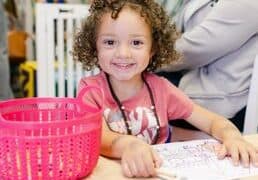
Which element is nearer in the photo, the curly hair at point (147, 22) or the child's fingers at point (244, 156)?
the child's fingers at point (244, 156)

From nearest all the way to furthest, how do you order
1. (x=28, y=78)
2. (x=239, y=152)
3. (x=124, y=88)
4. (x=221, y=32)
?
(x=239, y=152)
(x=124, y=88)
(x=221, y=32)
(x=28, y=78)

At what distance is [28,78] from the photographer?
3.40 metres

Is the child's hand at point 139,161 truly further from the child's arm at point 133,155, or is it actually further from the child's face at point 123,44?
the child's face at point 123,44

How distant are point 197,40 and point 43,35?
520 millimetres

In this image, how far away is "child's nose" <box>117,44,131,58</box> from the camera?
106 centimetres

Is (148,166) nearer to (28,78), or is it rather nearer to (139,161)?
(139,161)

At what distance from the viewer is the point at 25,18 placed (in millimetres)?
3637

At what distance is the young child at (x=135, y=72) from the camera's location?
3.54 feet

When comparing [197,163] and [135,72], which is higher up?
[135,72]

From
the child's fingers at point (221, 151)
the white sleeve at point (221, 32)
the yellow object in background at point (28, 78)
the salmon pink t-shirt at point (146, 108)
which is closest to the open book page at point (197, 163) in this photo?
the child's fingers at point (221, 151)

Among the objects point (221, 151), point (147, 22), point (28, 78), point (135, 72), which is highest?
point (147, 22)

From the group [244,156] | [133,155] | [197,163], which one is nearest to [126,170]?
[133,155]

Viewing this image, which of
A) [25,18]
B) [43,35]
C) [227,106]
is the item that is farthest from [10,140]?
[25,18]

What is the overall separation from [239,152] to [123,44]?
14.8 inches
